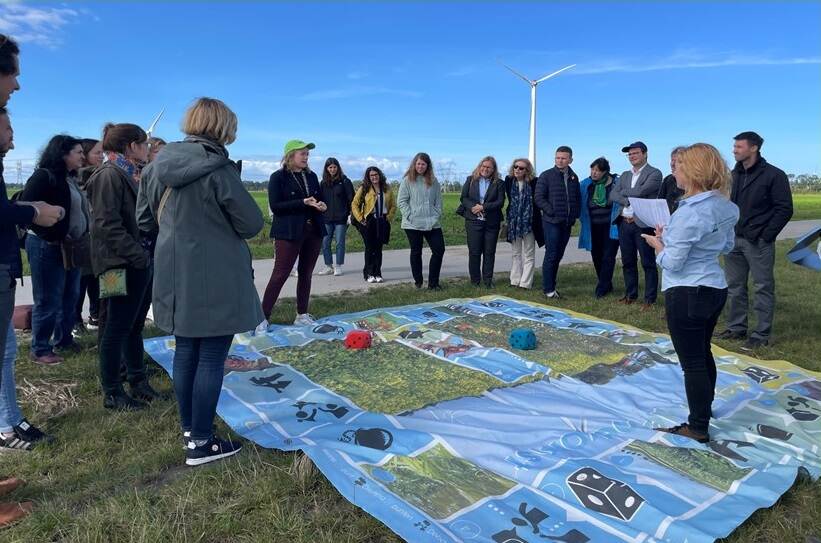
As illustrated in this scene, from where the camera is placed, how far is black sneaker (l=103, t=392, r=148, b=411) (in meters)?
3.69

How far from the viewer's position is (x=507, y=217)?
8.22 meters

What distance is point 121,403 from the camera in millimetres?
3709

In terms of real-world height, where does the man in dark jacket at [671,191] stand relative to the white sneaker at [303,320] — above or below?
above

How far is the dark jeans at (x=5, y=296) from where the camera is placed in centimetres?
257

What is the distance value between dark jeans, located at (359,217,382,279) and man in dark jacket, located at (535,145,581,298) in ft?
7.99

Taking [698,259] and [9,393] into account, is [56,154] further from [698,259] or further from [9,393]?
[698,259]

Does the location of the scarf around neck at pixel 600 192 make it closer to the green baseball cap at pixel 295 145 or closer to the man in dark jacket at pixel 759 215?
the man in dark jacket at pixel 759 215

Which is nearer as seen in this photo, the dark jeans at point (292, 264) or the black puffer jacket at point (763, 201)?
the black puffer jacket at point (763, 201)

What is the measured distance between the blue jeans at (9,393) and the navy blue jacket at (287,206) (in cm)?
266

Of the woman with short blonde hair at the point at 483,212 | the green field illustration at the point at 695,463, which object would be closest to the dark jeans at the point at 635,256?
the woman with short blonde hair at the point at 483,212

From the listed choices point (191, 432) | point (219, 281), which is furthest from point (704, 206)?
point (191, 432)

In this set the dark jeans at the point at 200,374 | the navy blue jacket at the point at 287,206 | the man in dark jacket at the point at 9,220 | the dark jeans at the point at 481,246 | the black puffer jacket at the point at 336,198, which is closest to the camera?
the man in dark jacket at the point at 9,220

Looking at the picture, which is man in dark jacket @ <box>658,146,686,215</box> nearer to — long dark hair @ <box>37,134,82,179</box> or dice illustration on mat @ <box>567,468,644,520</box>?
dice illustration on mat @ <box>567,468,644,520</box>

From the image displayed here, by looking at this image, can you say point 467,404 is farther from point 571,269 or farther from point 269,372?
point 571,269
